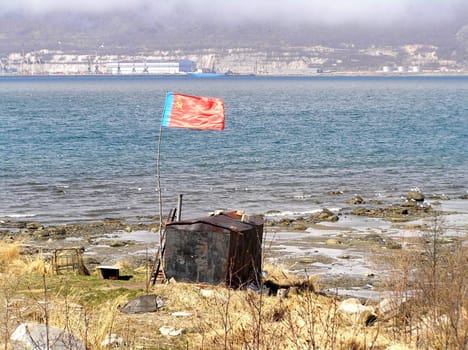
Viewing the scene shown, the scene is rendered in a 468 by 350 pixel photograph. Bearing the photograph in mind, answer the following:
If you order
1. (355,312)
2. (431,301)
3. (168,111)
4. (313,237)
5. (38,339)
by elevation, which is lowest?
(313,237)

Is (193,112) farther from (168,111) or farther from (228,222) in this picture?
(228,222)

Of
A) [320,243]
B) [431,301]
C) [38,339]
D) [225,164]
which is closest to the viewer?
[38,339]

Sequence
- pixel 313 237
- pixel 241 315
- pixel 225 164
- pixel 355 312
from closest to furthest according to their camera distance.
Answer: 1. pixel 241 315
2. pixel 355 312
3. pixel 313 237
4. pixel 225 164

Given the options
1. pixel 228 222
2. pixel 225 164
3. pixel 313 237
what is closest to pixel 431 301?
pixel 228 222

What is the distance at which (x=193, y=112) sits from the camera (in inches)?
611

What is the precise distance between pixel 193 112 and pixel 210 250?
2391mm

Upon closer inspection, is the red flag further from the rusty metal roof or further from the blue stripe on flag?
the rusty metal roof

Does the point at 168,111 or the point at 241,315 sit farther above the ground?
the point at 168,111

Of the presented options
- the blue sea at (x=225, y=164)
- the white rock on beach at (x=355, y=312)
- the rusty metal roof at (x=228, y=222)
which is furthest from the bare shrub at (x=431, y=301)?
the blue sea at (x=225, y=164)

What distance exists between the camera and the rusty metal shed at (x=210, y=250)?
47.2ft

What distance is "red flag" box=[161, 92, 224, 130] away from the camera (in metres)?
15.4

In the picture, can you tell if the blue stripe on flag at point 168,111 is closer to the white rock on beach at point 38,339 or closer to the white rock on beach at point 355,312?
the white rock on beach at point 355,312

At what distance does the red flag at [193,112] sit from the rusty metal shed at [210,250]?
157 centimetres

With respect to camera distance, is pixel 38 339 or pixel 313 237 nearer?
pixel 38 339
